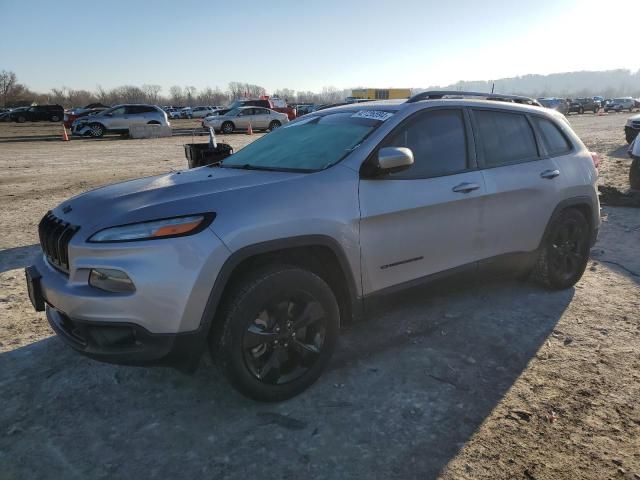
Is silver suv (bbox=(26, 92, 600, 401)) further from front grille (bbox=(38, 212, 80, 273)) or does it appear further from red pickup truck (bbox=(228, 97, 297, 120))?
red pickup truck (bbox=(228, 97, 297, 120))

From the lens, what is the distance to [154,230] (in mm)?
2395

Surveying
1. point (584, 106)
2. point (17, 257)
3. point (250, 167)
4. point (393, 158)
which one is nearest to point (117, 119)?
point (17, 257)

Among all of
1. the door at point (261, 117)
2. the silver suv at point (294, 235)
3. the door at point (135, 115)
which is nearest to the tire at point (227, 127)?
the door at point (261, 117)

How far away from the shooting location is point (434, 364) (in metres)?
3.20

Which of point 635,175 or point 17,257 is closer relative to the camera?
point 17,257

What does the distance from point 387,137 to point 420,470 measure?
198 centimetres

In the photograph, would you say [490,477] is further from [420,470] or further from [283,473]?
[283,473]

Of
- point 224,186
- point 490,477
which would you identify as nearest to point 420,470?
point 490,477

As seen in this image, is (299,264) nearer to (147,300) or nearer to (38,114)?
(147,300)

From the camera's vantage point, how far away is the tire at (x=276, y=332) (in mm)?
2537

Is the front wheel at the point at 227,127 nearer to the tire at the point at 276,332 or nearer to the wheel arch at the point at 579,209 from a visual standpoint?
the wheel arch at the point at 579,209

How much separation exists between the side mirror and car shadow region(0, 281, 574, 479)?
2.93ft

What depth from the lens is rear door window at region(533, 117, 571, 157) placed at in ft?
13.8

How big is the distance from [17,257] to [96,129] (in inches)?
830
